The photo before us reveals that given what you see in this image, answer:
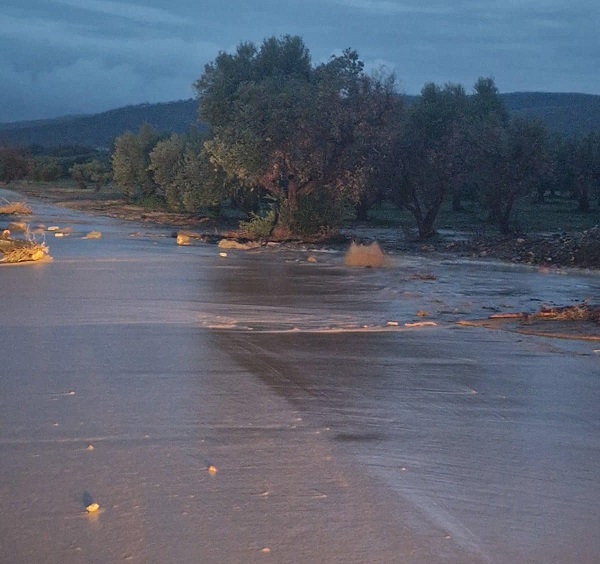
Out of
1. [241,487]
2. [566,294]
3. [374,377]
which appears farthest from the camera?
[566,294]

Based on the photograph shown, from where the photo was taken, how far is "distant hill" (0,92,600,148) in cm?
11688

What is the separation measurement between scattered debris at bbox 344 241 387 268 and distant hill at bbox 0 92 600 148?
8897 cm

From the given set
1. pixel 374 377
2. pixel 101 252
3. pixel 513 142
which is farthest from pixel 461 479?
pixel 513 142

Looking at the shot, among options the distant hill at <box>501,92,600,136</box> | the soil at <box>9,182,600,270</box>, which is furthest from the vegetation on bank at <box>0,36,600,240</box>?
the distant hill at <box>501,92,600,136</box>

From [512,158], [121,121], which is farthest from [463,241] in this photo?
[121,121]

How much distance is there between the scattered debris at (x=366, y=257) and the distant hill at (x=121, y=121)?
89.0 metres

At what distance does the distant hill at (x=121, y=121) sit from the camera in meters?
117

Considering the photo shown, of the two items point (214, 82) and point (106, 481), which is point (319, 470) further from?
point (214, 82)

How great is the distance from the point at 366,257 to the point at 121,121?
150 metres

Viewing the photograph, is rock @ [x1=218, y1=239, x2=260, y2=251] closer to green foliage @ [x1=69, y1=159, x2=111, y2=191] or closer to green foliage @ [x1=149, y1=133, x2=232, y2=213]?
green foliage @ [x1=149, y1=133, x2=232, y2=213]

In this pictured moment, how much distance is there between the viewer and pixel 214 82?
37.1 metres

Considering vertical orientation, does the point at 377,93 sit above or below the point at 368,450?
above

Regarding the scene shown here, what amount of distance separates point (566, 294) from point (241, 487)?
14.1 metres

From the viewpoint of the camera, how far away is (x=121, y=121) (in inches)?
6654
